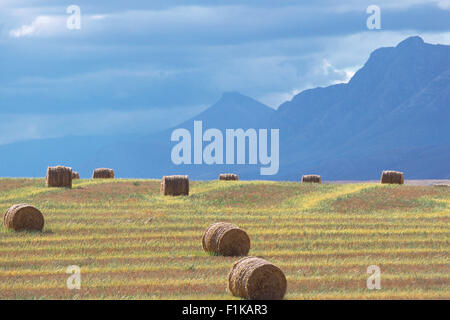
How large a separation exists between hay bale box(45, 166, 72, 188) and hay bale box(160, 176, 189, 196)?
670 centimetres

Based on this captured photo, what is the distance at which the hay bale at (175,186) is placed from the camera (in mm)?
55656

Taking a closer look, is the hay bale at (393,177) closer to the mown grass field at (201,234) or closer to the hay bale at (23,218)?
the mown grass field at (201,234)

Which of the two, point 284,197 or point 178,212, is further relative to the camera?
point 284,197

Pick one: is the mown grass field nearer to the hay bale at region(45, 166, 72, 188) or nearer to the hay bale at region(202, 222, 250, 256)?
the hay bale at region(202, 222, 250, 256)

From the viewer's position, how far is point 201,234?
129ft

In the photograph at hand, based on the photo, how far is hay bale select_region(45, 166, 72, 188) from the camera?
5778cm

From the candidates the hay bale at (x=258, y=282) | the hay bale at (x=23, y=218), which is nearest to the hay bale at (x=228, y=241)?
the hay bale at (x=258, y=282)

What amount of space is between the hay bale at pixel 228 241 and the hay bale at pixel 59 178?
2610cm

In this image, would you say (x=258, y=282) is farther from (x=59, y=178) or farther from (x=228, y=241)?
(x=59, y=178)
